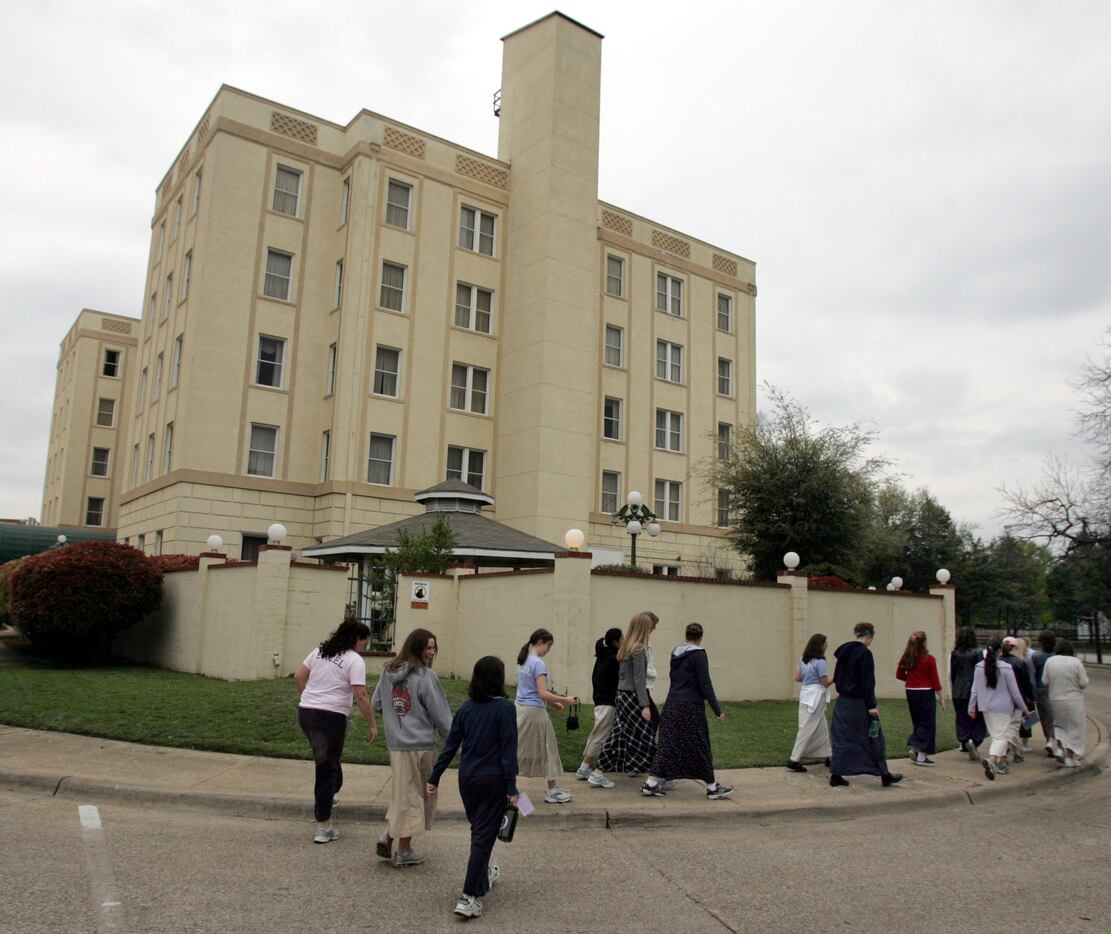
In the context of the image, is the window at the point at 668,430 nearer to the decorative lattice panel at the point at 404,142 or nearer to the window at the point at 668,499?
the window at the point at 668,499

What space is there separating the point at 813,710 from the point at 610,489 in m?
23.8

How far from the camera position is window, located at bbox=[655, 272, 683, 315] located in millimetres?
37344

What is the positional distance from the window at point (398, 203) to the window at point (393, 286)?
1.42 metres

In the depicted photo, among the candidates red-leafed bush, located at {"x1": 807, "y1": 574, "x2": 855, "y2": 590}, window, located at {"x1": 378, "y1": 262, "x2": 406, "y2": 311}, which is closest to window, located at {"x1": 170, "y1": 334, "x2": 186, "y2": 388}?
window, located at {"x1": 378, "y1": 262, "x2": 406, "y2": 311}

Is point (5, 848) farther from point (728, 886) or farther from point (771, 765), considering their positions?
point (771, 765)

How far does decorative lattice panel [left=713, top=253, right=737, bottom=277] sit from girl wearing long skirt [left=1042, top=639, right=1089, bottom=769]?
2966 centimetres

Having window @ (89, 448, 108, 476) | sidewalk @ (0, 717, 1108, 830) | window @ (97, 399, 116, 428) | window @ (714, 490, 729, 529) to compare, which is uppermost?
window @ (97, 399, 116, 428)

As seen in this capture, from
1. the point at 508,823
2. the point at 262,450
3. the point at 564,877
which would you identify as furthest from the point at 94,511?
the point at 508,823

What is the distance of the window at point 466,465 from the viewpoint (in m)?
31.2

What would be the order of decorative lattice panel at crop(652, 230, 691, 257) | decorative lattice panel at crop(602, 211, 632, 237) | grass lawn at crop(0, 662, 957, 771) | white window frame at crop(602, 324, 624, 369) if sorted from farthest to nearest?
1. decorative lattice panel at crop(652, 230, 691, 257)
2. decorative lattice panel at crop(602, 211, 632, 237)
3. white window frame at crop(602, 324, 624, 369)
4. grass lawn at crop(0, 662, 957, 771)

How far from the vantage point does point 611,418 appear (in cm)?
3506

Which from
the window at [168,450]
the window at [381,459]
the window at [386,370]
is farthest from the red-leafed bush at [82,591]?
the window at [386,370]

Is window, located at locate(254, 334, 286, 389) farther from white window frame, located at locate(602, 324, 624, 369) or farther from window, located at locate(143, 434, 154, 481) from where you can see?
white window frame, located at locate(602, 324, 624, 369)

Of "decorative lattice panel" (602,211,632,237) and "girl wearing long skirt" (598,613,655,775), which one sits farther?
"decorative lattice panel" (602,211,632,237)
